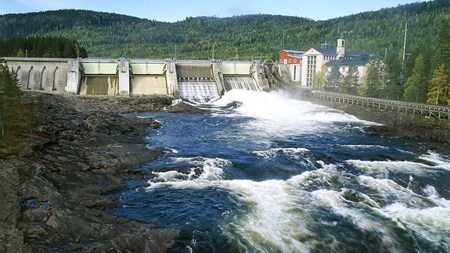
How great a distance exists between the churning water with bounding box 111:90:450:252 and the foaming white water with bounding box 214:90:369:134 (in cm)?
655

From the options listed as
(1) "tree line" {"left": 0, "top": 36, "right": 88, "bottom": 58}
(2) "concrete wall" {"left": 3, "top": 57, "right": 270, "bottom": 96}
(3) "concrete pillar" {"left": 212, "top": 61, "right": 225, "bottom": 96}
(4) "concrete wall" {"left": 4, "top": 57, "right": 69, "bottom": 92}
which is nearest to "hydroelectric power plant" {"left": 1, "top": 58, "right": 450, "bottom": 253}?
(3) "concrete pillar" {"left": 212, "top": 61, "right": 225, "bottom": 96}

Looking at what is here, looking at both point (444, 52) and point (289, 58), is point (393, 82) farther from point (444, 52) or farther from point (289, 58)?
point (289, 58)

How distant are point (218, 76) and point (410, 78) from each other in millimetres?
34057

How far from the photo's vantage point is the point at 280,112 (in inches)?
2454

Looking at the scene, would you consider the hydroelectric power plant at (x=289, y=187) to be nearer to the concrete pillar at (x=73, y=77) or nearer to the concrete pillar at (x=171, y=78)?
the concrete pillar at (x=171, y=78)

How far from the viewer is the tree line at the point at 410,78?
179 ft

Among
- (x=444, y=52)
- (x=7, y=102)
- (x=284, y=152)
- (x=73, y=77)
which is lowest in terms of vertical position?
(x=284, y=152)

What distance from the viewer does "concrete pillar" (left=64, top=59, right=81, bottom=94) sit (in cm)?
6900

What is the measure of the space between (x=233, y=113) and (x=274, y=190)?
121 feet

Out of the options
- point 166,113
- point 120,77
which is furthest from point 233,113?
point 120,77

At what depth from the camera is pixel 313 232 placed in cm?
1869

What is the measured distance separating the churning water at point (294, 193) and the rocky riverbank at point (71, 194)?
128 cm

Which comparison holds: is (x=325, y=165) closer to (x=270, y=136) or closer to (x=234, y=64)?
(x=270, y=136)

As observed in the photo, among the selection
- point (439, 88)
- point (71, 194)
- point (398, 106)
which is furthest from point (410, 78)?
point (71, 194)
